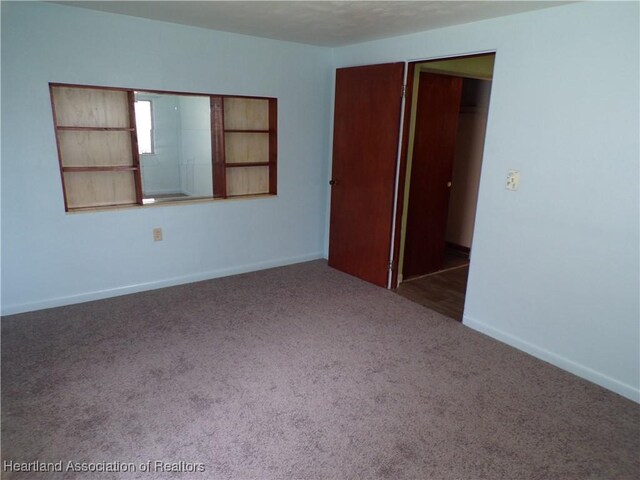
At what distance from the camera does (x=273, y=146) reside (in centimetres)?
425

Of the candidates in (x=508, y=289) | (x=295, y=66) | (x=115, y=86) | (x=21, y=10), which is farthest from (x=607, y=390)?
(x=21, y=10)

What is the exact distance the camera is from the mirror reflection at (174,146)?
3.66m

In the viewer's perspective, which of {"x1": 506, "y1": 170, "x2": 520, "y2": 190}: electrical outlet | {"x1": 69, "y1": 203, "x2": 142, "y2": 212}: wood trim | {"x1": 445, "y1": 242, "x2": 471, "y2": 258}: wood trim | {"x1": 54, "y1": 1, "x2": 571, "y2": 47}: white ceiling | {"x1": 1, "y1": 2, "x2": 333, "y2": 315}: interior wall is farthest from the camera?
{"x1": 445, "y1": 242, "x2": 471, "y2": 258}: wood trim

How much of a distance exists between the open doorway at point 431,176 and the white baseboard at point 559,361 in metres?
0.26

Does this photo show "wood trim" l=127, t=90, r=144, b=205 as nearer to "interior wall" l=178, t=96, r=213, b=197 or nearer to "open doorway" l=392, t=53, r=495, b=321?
"interior wall" l=178, t=96, r=213, b=197

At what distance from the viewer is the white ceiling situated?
2586 millimetres

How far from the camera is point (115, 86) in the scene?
326cm

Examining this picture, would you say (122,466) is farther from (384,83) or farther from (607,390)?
(384,83)

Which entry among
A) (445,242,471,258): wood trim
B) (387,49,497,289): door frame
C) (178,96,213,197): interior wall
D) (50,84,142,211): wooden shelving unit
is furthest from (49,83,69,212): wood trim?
(445,242,471,258): wood trim

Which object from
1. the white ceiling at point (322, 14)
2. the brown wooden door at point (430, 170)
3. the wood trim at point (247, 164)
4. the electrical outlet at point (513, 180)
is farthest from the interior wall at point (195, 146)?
the electrical outlet at point (513, 180)

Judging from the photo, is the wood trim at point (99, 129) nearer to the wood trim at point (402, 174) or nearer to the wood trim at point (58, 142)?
the wood trim at point (58, 142)

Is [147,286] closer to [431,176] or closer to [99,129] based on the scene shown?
[99,129]

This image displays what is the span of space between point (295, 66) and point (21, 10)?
2195 millimetres

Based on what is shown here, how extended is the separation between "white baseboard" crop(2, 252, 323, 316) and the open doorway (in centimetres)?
115
